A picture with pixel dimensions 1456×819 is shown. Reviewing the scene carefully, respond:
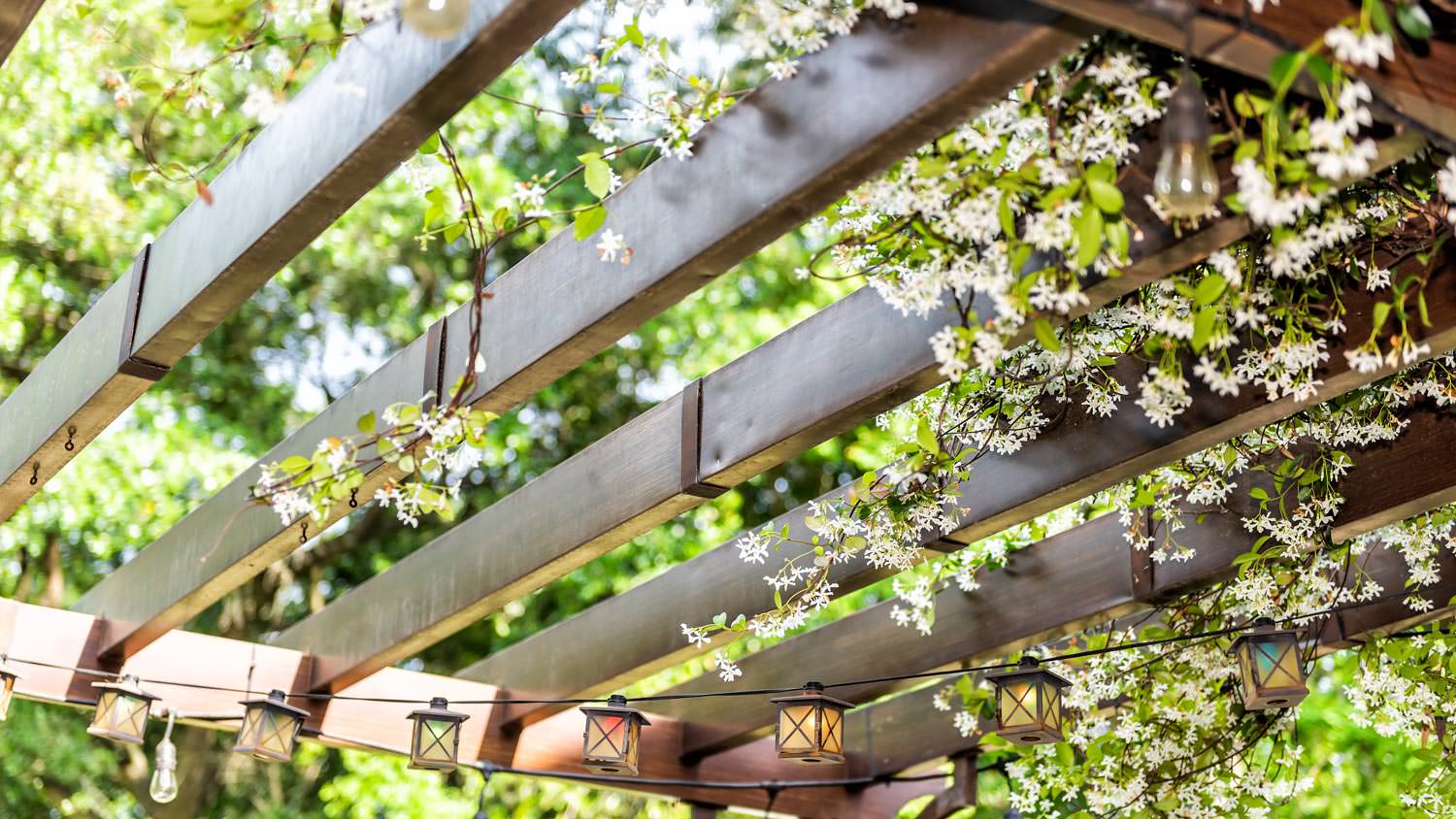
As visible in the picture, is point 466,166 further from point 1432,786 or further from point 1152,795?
point 1432,786

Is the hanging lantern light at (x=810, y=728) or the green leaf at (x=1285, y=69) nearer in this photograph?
the green leaf at (x=1285, y=69)

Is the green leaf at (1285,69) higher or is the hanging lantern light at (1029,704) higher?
the green leaf at (1285,69)

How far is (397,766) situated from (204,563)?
124 inches

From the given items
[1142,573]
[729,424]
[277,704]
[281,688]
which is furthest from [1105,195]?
[281,688]


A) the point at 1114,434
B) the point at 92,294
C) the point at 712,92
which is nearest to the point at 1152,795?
the point at 1114,434

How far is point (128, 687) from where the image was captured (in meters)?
3.58

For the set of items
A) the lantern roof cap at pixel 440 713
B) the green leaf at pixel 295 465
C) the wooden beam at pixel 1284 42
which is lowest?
the green leaf at pixel 295 465

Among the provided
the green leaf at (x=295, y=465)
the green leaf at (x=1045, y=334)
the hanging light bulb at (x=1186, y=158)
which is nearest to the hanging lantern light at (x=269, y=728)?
the green leaf at (x=295, y=465)

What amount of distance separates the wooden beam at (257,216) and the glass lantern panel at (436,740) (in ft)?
3.60

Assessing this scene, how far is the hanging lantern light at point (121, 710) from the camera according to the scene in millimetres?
3557

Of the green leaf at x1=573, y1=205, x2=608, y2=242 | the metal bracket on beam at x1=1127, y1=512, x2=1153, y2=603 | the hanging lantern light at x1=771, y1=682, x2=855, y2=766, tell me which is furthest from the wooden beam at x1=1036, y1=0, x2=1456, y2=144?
the hanging lantern light at x1=771, y1=682, x2=855, y2=766

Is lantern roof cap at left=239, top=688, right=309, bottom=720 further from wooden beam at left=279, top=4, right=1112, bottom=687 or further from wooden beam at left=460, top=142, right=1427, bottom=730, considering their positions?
wooden beam at left=460, top=142, right=1427, bottom=730

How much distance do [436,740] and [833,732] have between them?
3.31 feet

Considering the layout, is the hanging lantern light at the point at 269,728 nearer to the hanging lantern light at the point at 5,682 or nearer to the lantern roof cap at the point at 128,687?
the lantern roof cap at the point at 128,687
